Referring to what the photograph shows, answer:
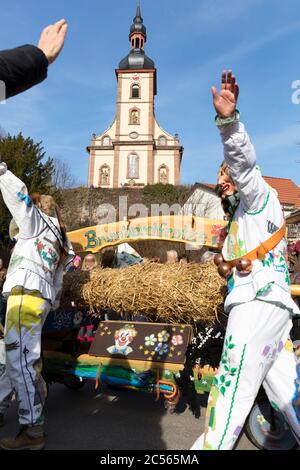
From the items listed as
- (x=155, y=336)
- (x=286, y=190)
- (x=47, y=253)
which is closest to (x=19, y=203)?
(x=47, y=253)

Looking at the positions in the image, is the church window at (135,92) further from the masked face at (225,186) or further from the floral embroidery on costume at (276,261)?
the floral embroidery on costume at (276,261)

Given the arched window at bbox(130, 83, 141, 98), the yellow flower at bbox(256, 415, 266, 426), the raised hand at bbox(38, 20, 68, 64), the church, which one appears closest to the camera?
the raised hand at bbox(38, 20, 68, 64)

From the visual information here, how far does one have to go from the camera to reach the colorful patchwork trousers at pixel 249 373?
2.01 metres

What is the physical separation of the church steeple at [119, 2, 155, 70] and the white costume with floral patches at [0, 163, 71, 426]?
53.2 metres

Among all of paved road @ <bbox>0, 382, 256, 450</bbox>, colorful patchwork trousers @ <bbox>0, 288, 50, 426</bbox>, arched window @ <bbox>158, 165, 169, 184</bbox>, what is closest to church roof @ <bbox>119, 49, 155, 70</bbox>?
arched window @ <bbox>158, 165, 169, 184</bbox>

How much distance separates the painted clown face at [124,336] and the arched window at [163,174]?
43591mm

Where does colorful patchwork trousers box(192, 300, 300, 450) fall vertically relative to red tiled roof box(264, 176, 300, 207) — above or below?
below

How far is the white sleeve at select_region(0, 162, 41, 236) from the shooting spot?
2725 millimetres

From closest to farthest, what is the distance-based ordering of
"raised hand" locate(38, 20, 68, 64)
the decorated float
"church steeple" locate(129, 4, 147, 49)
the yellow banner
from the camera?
"raised hand" locate(38, 20, 68, 64)
the decorated float
the yellow banner
"church steeple" locate(129, 4, 147, 49)

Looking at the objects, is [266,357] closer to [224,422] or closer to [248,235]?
[224,422]

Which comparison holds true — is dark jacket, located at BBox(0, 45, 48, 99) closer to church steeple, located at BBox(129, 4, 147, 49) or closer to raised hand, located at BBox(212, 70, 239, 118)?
raised hand, located at BBox(212, 70, 239, 118)

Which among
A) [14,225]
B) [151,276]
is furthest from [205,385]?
[14,225]

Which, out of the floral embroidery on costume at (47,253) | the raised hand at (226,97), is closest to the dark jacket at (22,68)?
the raised hand at (226,97)

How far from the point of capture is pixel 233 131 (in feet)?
6.48
